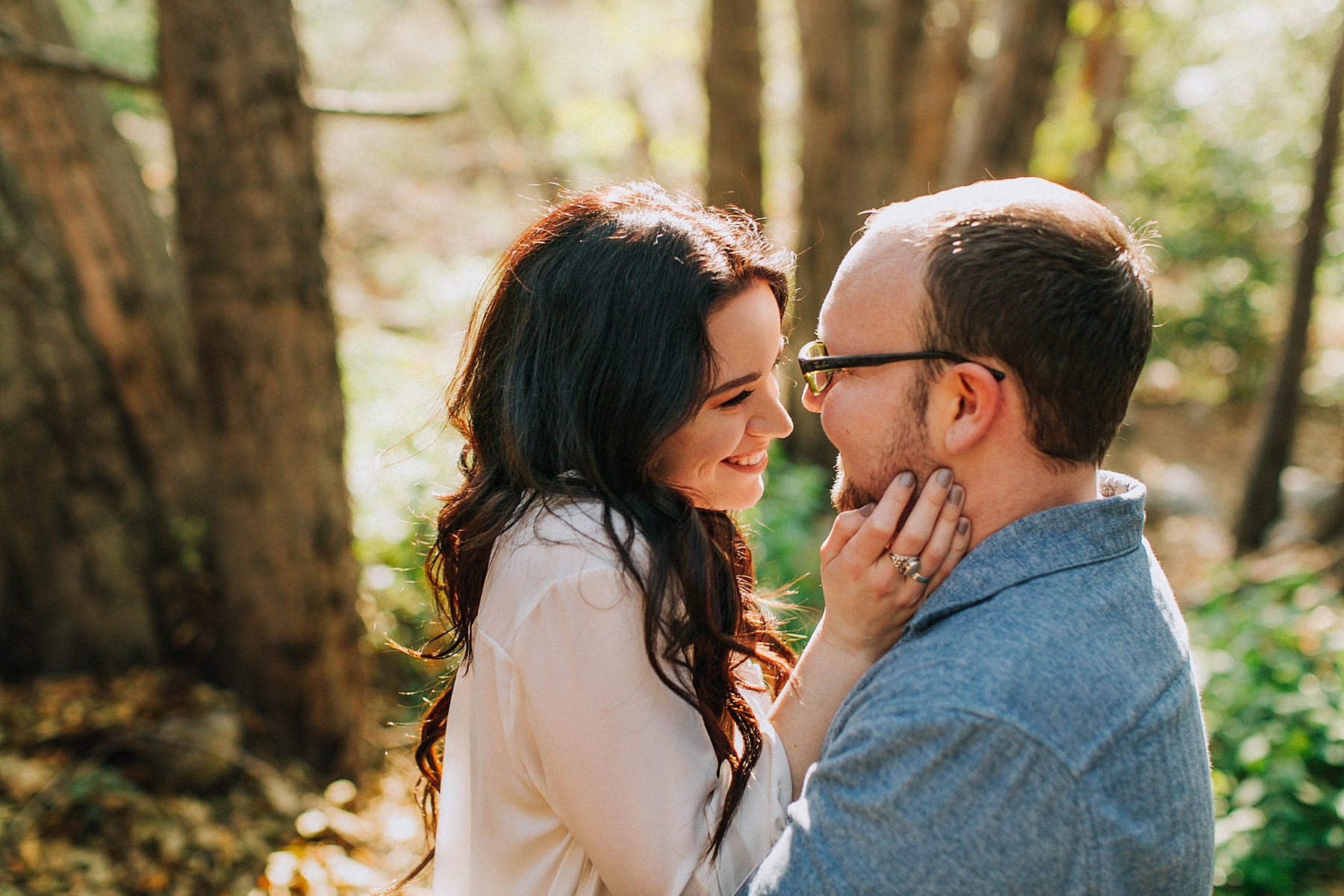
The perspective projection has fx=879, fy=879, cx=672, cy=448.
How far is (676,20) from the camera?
1370 cm

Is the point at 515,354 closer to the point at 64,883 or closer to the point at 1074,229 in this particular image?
the point at 1074,229

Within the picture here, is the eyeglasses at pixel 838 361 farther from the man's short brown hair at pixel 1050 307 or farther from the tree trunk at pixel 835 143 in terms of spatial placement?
the tree trunk at pixel 835 143

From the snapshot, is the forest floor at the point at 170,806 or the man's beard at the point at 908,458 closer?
the man's beard at the point at 908,458

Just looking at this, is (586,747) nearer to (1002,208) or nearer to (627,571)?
(627,571)

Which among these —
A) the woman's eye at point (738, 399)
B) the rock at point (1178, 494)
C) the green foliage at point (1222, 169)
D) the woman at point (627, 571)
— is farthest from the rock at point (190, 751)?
the green foliage at point (1222, 169)

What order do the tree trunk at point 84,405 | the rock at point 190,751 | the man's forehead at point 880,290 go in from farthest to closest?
the tree trunk at point 84,405 < the rock at point 190,751 < the man's forehead at point 880,290

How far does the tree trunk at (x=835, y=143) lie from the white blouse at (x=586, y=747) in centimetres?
556

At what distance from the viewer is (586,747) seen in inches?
59.6

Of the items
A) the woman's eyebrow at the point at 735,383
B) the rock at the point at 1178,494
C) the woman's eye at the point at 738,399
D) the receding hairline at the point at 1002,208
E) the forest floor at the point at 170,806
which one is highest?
the receding hairline at the point at 1002,208

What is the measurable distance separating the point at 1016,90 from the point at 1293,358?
14.7 ft

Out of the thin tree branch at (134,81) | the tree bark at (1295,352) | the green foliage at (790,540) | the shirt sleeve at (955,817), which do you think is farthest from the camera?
the tree bark at (1295,352)

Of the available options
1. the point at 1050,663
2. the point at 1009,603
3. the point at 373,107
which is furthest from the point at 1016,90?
the point at 1050,663

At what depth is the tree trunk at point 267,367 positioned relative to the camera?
346 cm

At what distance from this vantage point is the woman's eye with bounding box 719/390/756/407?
1873 mm
